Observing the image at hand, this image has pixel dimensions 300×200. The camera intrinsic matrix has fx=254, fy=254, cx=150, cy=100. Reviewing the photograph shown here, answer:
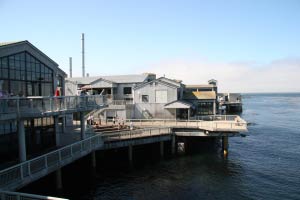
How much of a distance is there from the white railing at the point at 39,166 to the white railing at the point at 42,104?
3138 millimetres

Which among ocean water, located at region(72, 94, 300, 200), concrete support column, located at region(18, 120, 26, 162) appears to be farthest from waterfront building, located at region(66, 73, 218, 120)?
concrete support column, located at region(18, 120, 26, 162)

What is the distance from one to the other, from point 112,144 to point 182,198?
1042 cm

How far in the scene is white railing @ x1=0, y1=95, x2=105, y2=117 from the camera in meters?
15.4

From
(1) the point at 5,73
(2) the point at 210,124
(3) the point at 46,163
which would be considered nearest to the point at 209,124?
(2) the point at 210,124

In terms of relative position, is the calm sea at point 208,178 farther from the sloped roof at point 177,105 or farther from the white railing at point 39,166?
the sloped roof at point 177,105

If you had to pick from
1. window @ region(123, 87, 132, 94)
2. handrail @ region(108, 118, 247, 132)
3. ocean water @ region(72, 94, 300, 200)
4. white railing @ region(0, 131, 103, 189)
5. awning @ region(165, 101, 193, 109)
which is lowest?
ocean water @ region(72, 94, 300, 200)

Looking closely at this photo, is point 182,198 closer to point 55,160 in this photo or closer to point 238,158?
point 55,160

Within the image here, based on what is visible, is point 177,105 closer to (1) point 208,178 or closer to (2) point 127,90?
(2) point 127,90

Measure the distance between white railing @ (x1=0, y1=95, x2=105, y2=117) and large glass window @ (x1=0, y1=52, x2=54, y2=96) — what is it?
234 cm

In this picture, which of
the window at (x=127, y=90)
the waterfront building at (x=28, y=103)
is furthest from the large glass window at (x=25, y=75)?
the window at (x=127, y=90)

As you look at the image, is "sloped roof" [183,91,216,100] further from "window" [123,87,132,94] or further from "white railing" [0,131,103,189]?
"white railing" [0,131,103,189]

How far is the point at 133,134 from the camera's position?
30.4m

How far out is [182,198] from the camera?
21.1 m

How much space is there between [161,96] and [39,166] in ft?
91.2
